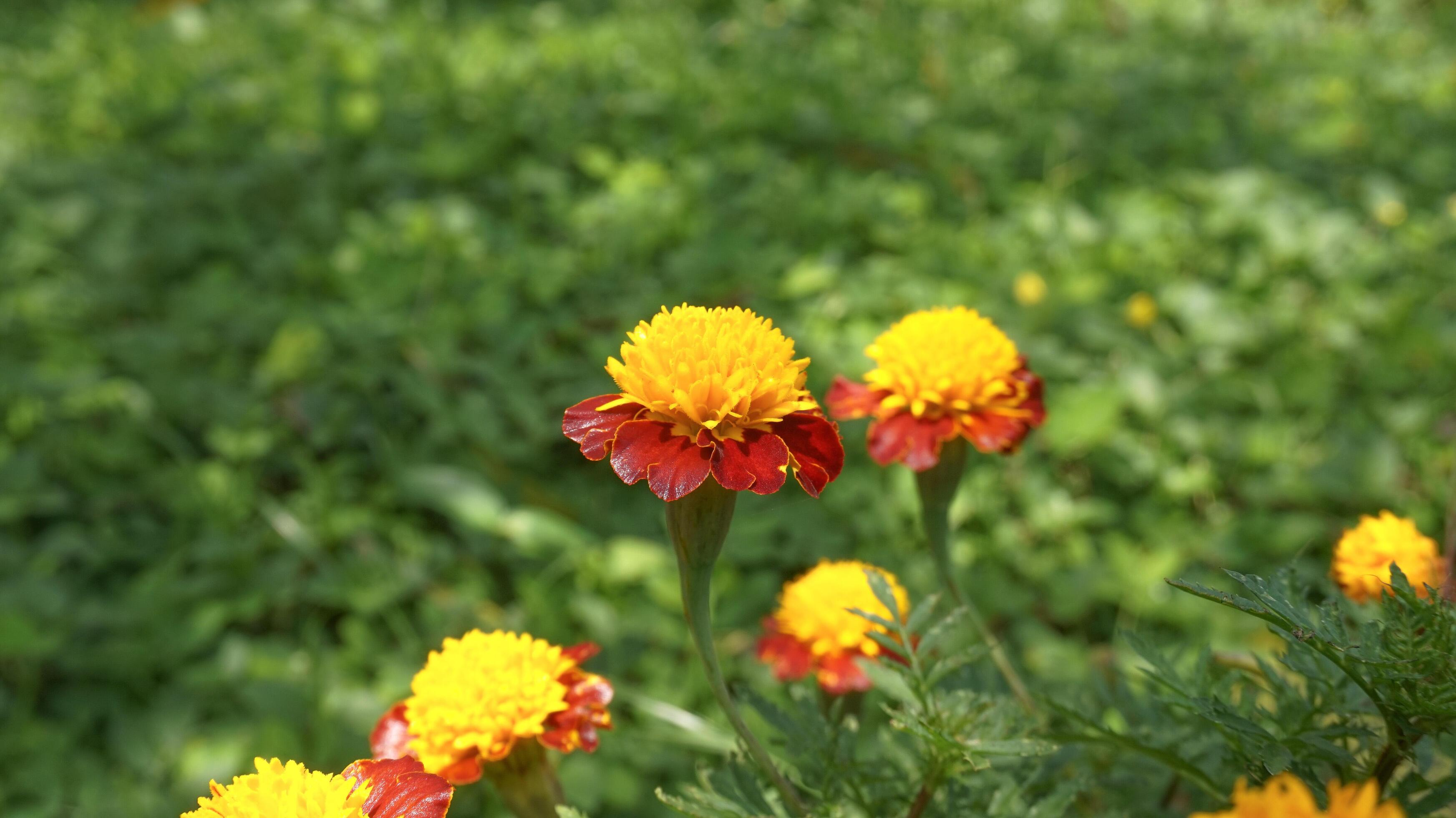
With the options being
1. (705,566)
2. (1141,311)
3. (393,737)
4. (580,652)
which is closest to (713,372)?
(705,566)

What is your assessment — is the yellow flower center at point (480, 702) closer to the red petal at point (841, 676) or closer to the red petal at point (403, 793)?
the red petal at point (403, 793)

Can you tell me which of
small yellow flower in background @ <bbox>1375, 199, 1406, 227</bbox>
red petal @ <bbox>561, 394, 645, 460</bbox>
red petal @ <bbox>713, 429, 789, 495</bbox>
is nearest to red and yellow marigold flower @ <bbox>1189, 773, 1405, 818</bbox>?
red petal @ <bbox>713, 429, 789, 495</bbox>

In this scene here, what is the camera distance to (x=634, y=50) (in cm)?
339

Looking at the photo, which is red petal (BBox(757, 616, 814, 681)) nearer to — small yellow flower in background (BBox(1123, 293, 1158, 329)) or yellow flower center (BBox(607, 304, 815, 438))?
yellow flower center (BBox(607, 304, 815, 438))

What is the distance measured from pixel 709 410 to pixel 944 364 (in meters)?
0.29

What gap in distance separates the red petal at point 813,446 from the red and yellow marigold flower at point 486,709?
245mm

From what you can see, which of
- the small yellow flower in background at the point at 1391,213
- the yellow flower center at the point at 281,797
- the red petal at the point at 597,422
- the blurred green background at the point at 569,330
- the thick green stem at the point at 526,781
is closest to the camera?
the yellow flower center at the point at 281,797

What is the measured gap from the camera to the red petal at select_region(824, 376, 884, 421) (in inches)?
36.6

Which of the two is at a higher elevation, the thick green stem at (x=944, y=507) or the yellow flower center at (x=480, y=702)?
the yellow flower center at (x=480, y=702)

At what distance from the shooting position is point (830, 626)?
1.00 meters

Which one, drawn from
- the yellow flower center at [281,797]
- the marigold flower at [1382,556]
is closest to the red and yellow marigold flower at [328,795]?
the yellow flower center at [281,797]

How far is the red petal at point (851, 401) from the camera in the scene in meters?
0.93

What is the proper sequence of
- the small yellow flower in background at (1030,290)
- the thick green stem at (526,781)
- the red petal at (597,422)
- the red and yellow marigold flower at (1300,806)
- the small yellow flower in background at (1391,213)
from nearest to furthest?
the red and yellow marigold flower at (1300,806), the red petal at (597,422), the thick green stem at (526,781), the small yellow flower in background at (1030,290), the small yellow flower in background at (1391,213)

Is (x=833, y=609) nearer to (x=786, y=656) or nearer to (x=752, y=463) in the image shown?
(x=786, y=656)
